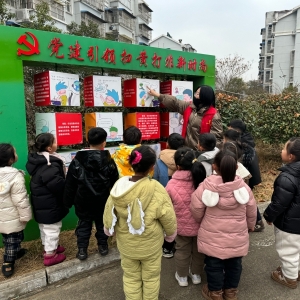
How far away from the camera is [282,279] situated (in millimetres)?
2672

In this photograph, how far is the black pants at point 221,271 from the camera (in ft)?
7.61

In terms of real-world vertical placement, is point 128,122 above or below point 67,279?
above

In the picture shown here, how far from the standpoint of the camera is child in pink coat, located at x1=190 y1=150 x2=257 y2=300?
7.15 ft

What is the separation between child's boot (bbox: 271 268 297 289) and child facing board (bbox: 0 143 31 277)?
2.53 meters

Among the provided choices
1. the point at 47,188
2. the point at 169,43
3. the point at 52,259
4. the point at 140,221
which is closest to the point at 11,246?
the point at 52,259

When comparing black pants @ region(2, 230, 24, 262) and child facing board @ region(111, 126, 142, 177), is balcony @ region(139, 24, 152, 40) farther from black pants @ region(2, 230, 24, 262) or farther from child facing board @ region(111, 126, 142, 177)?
black pants @ region(2, 230, 24, 262)

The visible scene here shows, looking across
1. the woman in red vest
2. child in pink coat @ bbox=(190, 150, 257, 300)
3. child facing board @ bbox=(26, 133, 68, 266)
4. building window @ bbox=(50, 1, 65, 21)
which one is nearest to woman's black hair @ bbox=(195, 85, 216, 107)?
the woman in red vest

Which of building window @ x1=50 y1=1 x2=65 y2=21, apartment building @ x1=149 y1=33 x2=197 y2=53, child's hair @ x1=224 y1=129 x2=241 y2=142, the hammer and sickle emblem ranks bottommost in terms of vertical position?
child's hair @ x1=224 y1=129 x2=241 y2=142

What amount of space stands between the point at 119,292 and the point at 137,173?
1.31m

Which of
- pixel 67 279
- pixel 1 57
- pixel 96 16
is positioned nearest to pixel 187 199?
pixel 67 279

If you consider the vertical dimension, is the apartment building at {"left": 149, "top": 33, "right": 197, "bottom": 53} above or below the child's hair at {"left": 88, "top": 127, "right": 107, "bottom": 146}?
above

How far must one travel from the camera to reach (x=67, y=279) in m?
2.83

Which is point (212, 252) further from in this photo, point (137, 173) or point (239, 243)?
point (137, 173)

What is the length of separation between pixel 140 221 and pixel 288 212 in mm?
1433
